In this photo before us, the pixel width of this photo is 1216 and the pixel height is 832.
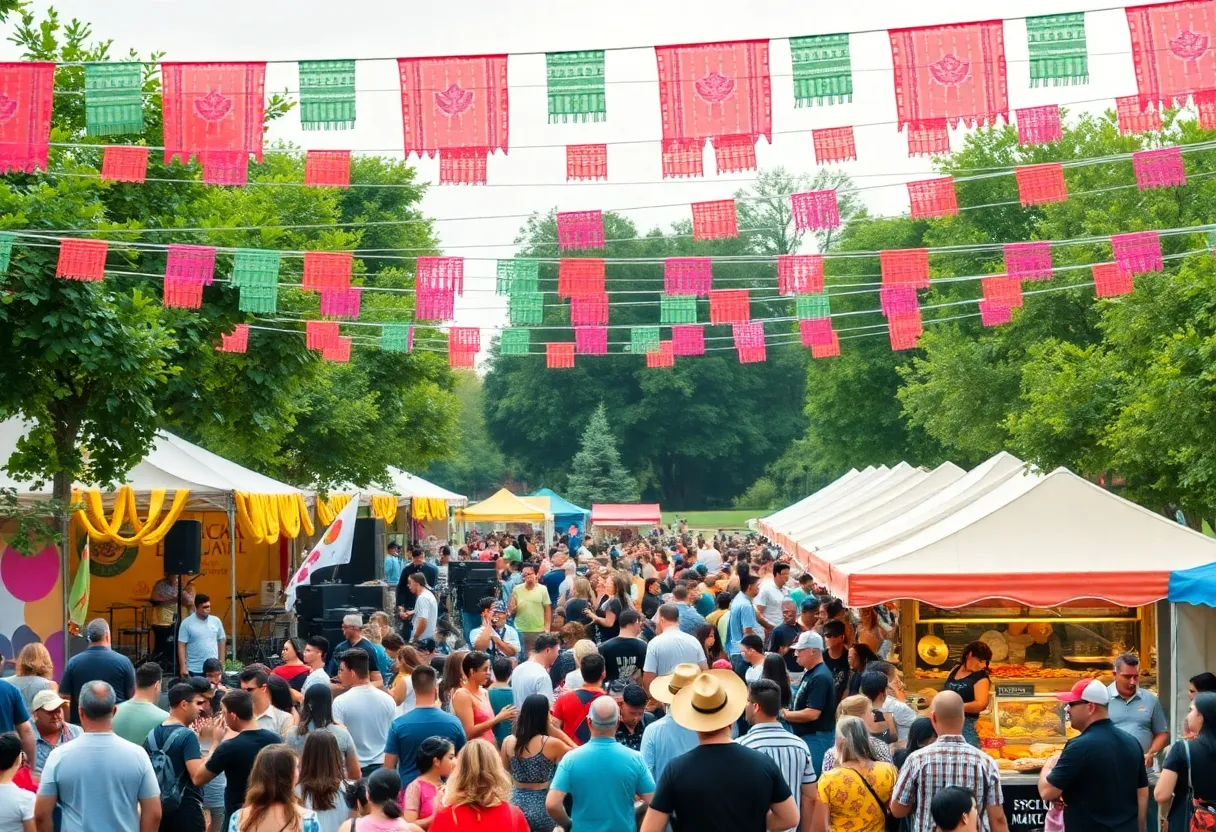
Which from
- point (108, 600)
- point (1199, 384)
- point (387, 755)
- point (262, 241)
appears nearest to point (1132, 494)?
point (1199, 384)

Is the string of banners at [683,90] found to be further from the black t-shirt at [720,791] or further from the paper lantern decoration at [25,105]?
the black t-shirt at [720,791]

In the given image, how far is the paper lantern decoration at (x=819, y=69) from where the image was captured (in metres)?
11.1

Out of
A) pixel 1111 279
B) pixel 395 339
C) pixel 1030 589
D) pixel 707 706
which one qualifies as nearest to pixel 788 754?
pixel 707 706

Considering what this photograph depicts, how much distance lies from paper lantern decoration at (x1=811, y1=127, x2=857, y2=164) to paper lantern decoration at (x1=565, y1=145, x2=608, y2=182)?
1.82m

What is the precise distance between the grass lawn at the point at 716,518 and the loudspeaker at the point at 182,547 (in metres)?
62.4

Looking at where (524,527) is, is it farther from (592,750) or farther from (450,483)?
(592,750)

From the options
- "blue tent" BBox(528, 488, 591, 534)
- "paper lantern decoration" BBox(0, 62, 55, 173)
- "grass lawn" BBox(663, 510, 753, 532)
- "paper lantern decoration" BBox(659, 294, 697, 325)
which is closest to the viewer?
"paper lantern decoration" BBox(0, 62, 55, 173)

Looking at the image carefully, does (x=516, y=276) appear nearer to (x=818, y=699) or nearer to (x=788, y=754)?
(x=818, y=699)

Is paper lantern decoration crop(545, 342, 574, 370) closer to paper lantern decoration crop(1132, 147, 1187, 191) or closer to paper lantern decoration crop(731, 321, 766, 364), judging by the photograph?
paper lantern decoration crop(731, 321, 766, 364)

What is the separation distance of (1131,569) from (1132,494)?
1296cm

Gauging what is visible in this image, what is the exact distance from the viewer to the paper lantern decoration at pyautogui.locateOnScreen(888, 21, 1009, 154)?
36.3 ft

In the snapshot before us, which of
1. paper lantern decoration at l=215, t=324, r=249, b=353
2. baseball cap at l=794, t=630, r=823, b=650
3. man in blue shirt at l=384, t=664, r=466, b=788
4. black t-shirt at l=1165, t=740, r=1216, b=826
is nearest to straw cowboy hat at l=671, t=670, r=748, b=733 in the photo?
man in blue shirt at l=384, t=664, r=466, b=788

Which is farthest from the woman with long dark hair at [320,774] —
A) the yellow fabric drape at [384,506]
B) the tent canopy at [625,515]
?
the tent canopy at [625,515]

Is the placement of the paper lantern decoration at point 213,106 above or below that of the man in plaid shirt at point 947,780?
above
